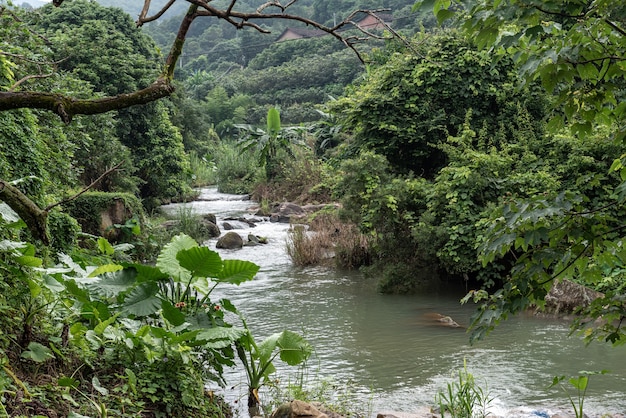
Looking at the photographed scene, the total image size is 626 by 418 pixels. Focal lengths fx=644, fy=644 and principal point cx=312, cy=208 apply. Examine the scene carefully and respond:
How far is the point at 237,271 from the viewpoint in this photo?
5.51 metres

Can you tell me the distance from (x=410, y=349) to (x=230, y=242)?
330 inches

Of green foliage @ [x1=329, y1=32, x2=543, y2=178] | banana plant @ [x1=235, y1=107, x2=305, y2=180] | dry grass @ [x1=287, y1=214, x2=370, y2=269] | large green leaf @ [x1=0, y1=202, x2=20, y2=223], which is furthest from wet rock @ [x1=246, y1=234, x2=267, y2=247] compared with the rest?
large green leaf @ [x1=0, y1=202, x2=20, y2=223]

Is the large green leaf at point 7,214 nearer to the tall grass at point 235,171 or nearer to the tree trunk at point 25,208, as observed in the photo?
the tree trunk at point 25,208

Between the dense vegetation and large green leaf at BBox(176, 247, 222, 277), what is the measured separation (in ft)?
0.05

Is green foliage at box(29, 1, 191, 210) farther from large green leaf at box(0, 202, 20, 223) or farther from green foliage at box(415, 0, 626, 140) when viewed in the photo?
green foliage at box(415, 0, 626, 140)

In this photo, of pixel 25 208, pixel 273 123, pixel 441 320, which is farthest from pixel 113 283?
pixel 273 123

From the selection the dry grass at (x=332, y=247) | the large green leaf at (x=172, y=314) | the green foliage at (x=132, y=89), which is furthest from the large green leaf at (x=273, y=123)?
the large green leaf at (x=172, y=314)

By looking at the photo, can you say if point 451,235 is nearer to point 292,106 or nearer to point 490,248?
point 490,248

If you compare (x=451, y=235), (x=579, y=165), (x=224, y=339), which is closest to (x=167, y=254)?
(x=224, y=339)

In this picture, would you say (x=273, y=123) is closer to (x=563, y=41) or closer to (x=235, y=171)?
(x=235, y=171)

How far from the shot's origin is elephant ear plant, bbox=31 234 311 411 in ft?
13.9

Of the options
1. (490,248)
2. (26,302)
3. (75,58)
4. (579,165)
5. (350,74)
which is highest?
(350,74)

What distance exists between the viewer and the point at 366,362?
25.5 ft

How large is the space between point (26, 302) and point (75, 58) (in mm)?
18459
